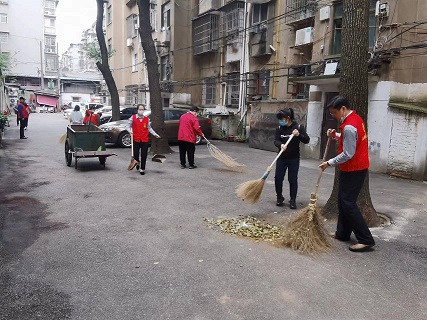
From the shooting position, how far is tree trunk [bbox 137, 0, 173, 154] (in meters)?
12.5

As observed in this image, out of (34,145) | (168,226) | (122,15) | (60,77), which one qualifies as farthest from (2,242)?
Result: (60,77)

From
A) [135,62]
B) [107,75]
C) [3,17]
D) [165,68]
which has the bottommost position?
[107,75]

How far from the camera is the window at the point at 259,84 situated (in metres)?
16.3

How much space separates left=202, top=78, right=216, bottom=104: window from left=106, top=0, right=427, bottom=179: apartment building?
0.06 meters

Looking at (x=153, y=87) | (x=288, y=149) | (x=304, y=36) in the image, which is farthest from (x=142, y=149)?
(x=304, y=36)

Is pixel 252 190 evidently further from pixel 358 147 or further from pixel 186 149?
pixel 186 149

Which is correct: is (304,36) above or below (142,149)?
above

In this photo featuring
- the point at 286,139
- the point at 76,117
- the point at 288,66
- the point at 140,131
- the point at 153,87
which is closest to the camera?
the point at 286,139

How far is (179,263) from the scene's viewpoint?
4.07 metres

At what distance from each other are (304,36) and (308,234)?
1085 centimetres

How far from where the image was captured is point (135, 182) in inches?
323

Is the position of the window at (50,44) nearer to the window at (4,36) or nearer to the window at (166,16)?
the window at (4,36)

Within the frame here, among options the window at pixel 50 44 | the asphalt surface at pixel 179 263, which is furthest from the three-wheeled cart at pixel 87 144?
the window at pixel 50 44

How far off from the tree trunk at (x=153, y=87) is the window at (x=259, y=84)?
4.94 meters
